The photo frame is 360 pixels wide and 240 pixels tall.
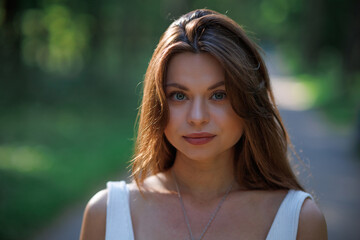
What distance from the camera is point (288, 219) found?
203 cm

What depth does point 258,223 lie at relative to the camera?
211cm

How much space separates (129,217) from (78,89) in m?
13.7

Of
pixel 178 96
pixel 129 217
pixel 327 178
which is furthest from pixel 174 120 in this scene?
pixel 327 178

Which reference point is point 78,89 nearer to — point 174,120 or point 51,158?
point 51,158

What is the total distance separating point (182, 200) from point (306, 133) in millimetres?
9535

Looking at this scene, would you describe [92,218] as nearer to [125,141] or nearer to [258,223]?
[258,223]

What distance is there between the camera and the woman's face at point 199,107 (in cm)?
201

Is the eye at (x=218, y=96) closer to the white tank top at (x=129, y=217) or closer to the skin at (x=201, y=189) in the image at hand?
the skin at (x=201, y=189)

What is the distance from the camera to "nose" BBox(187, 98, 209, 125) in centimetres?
197

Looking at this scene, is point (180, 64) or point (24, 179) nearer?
point (180, 64)

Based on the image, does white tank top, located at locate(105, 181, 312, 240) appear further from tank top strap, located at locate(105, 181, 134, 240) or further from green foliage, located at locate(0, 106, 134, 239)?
green foliage, located at locate(0, 106, 134, 239)

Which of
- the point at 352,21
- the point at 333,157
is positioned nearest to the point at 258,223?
the point at 333,157

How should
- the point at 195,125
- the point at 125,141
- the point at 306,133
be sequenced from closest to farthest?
the point at 195,125, the point at 125,141, the point at 306,133

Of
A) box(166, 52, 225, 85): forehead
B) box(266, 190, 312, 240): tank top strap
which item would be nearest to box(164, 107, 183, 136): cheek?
box(166, 52, 225, 85): forehead
